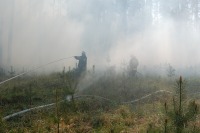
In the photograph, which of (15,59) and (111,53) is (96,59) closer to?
(111,53)

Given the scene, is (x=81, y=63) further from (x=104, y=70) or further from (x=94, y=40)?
(x=94, y=40)

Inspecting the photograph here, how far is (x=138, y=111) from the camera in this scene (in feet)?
48.0

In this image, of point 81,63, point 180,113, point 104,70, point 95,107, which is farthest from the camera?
point 104,70

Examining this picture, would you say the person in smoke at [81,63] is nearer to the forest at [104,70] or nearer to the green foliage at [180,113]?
the forest at [104,70]

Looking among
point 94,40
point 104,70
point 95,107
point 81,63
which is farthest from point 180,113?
point 94,40

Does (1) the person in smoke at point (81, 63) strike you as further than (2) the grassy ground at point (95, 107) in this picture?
Yes

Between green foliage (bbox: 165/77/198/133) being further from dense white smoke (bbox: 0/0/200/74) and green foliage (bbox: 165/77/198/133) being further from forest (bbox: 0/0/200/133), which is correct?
dense white smoke (bbox: 0/0/200/74)

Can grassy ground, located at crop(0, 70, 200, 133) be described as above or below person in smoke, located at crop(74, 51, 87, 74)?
below

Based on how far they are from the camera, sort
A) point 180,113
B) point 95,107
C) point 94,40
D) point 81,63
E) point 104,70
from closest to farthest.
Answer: point 180,113, point 95,107, point 81,63, point 104,70, point 94,40

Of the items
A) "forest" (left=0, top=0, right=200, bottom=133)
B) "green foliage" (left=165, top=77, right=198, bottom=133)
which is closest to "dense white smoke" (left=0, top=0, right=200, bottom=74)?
"forest" (left=0, top=0, right=200, bottom=133)

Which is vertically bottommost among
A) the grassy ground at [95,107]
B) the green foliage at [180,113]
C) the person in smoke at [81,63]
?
the grassy ground at [95,107]

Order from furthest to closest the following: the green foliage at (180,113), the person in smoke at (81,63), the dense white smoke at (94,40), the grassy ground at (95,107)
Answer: the dense white smoke at (94,40) < the person in smoke at (81,63) < the grassy ground at (95,107) < the green foliage at (180,113)

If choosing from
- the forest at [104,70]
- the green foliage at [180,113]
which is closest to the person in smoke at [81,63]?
the forest at [104,70]

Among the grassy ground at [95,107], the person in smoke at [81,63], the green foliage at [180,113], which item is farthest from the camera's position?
the person in smoke at [81,63]
